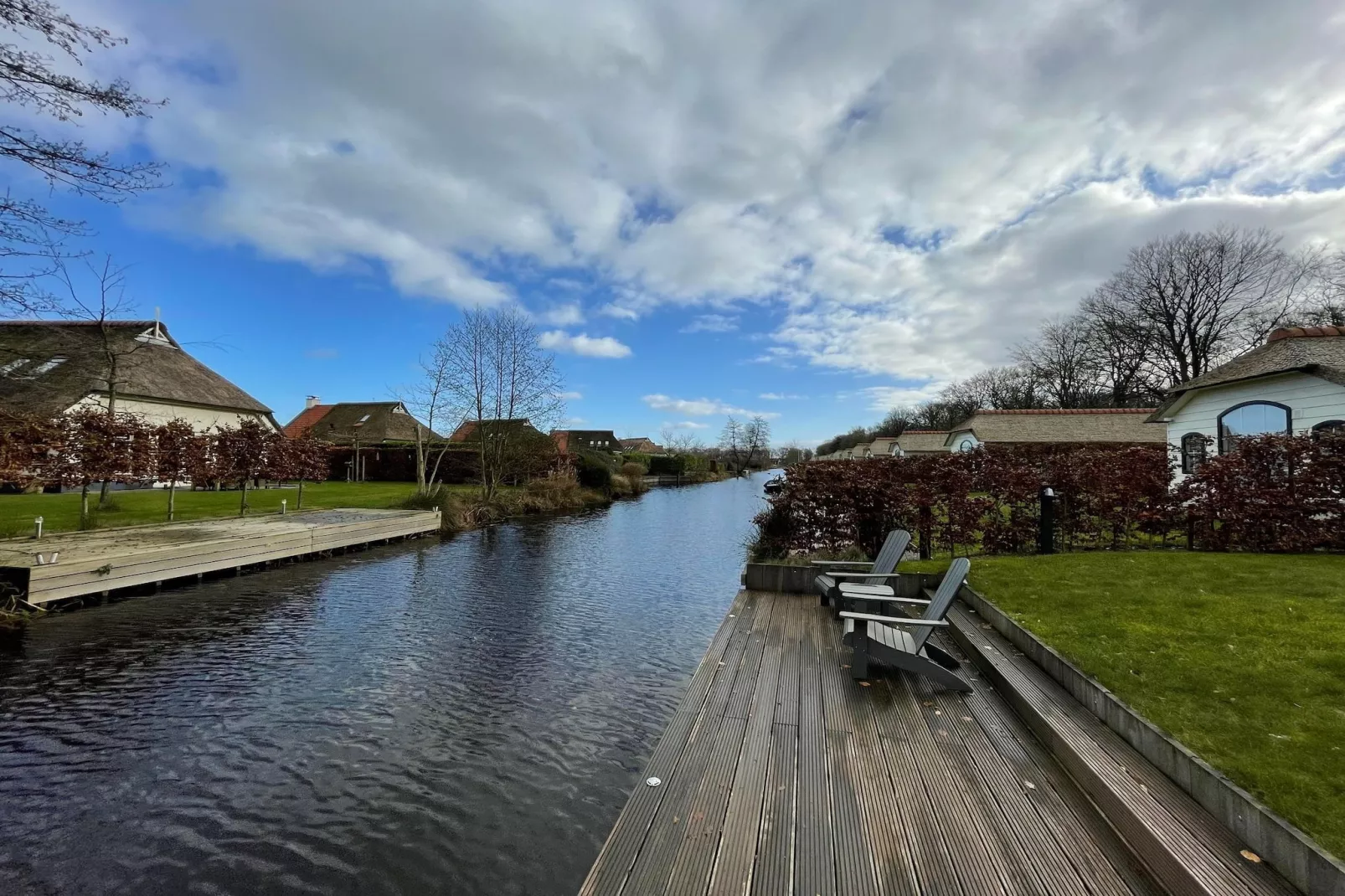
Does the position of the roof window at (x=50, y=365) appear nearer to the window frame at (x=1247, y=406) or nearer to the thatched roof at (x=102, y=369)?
the thatched roof at (x=102, y=369)

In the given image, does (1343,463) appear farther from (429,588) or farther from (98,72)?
(98,72)

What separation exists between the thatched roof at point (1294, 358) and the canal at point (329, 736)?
12.0 m

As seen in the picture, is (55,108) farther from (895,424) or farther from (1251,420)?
(895,424)

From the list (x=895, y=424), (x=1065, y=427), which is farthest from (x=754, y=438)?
(x=1065, y=427)

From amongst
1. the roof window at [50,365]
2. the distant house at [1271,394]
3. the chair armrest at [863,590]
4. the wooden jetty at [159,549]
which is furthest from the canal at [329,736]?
the roof window at [50,365]

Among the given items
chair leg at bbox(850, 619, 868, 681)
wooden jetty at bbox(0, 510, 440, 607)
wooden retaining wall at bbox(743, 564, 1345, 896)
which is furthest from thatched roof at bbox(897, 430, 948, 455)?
wooden retaining wall at bbox(743, 564, 1345, 896)

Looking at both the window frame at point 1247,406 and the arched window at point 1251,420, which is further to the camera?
the arched window at point 1251,420

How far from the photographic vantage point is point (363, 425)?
1454 inches

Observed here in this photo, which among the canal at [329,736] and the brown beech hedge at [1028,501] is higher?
the brown beech hedge at [1028,501]

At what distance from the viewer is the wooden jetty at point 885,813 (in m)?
2.34

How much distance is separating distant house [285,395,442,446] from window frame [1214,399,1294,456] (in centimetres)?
3441

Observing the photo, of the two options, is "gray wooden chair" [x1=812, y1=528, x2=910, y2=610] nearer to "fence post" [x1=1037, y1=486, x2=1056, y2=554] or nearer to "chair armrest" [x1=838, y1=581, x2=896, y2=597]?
"chair armrest" [x1=838, y1=581, x2=896, y2=597]

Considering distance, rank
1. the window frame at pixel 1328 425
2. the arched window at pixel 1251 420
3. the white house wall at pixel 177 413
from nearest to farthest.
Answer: the window frame at pixel 1328 425
the arched window at pixel 1251 420
the white house wall at pixel 177 413

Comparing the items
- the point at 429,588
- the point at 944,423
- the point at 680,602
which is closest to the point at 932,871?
the point at 680,602
